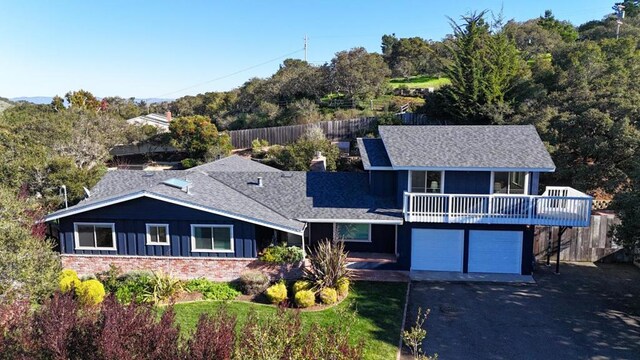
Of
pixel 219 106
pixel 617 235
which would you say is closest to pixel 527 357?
pixel 617 235

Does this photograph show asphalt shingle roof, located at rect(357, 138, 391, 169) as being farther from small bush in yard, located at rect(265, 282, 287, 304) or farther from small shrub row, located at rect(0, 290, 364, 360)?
small shrub row, located at rect(0, 290, 364, 360)

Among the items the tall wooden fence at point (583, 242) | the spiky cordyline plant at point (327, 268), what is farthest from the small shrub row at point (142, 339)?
the tall wooden fence at point (583, 242)

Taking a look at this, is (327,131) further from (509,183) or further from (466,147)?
(509,183)

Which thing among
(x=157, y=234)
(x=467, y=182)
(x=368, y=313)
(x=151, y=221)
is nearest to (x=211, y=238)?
(x=157, y=234)

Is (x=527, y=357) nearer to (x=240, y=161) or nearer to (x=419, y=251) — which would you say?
A: (x=419, y=251)

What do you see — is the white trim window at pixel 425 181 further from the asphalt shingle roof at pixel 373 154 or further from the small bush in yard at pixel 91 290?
the small bush in yard at pixel 91 290

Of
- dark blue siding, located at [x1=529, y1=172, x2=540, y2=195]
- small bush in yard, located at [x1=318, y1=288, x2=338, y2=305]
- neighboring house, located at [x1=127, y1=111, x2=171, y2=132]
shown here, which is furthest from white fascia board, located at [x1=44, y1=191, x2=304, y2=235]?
neighboring house, located at [x1=127, y1=111, x2=171, y2=132]
